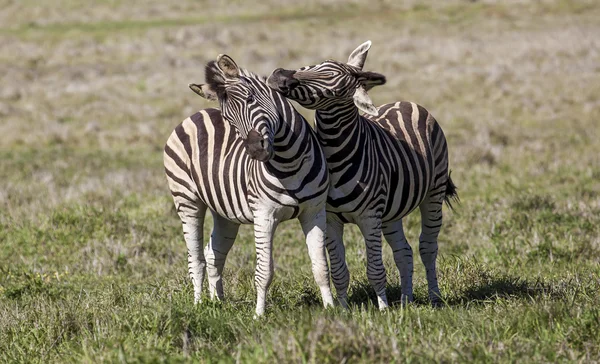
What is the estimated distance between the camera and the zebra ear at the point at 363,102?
17.1 ft

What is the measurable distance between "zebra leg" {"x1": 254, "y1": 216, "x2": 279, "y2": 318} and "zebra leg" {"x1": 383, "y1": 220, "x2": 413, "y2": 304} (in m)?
1.52

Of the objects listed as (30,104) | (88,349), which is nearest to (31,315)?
(88,349)

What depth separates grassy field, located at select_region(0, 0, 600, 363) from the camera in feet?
14.7

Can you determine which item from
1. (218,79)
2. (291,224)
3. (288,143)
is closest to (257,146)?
(288,143)

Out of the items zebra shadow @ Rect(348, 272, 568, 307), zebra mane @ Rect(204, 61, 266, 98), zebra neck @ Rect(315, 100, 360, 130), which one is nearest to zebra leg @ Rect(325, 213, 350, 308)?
zebra shadow @ Rect(348, 272, 568, 307)

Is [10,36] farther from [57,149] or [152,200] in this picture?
[152,200]

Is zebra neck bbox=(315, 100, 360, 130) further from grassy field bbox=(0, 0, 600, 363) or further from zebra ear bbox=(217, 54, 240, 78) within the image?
grassy field bbox=(0, 0, 600, 363)

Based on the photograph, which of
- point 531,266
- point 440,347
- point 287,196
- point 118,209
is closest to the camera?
point 440,347

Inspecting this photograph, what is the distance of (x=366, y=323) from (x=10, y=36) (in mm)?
42481

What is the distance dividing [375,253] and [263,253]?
0.91 m

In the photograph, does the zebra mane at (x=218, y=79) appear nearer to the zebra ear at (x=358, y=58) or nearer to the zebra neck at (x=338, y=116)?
the zebra neck at (x=338, y=116)

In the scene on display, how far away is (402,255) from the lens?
6438mm

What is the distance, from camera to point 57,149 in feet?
57.7

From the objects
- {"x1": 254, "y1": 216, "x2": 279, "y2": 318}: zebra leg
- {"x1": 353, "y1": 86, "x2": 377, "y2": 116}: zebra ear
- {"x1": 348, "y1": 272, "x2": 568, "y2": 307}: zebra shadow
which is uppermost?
{"x1": 353, "y1": 86, "x2": 377, "y2": 116}: zebra ear
